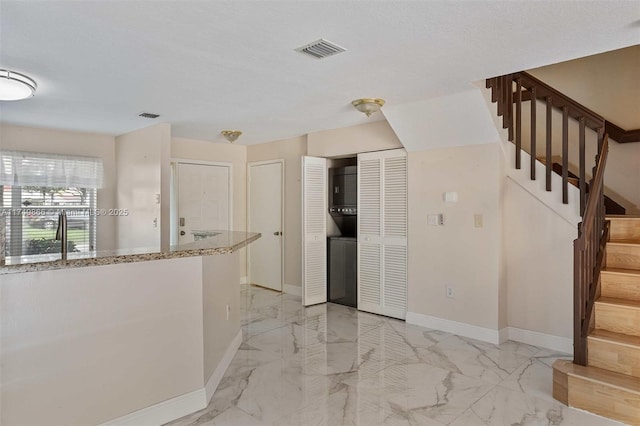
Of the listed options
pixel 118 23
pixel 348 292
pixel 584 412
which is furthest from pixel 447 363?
pixel 118 23

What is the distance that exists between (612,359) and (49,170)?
237 inches

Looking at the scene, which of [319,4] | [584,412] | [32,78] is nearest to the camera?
[319,4]

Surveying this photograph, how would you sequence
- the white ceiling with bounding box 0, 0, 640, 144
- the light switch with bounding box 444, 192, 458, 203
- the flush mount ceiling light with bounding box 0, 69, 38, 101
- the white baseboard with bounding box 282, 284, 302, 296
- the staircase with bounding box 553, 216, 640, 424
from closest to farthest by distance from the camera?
the white ceiling with bounding box 0, 0, 640, 144 → the staircase with bounding box 553, 216, 640, 424 → the flush mount ceiling light with bounding box 0, 69, 38, 101 → the light switch with bounding box 444, 192, 458, 203 → the white baseboard with bounding box 282, 284, 302, 296

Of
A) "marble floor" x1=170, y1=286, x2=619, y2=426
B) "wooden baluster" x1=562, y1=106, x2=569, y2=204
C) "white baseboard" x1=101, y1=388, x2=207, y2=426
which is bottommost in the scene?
"marble floor" x1=170, y1=286, x2=619, y2=426

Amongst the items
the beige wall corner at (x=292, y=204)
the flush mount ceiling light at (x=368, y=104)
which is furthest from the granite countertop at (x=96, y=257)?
the beige wall corner at (x=292, y=204)

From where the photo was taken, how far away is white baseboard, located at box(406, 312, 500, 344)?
3.72 m

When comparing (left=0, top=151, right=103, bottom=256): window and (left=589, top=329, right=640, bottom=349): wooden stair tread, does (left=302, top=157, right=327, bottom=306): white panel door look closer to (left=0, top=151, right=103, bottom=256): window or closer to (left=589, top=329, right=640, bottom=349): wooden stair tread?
(left=0, top=151, right=103, bottom=256): window

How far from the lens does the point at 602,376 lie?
8.05 feet

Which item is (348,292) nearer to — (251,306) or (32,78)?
(251,306)

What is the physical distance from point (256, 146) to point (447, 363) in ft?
14.5

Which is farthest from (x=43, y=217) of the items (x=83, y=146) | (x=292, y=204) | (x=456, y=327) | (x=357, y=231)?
(x=456, y=327)

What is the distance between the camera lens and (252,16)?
2.04 meters

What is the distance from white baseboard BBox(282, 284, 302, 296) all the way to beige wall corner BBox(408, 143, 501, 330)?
1860 millimetres

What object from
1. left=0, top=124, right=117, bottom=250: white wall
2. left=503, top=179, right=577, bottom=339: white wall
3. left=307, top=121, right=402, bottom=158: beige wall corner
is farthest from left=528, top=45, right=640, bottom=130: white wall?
left=0, top=124, right=117, bottom=250: white wall
